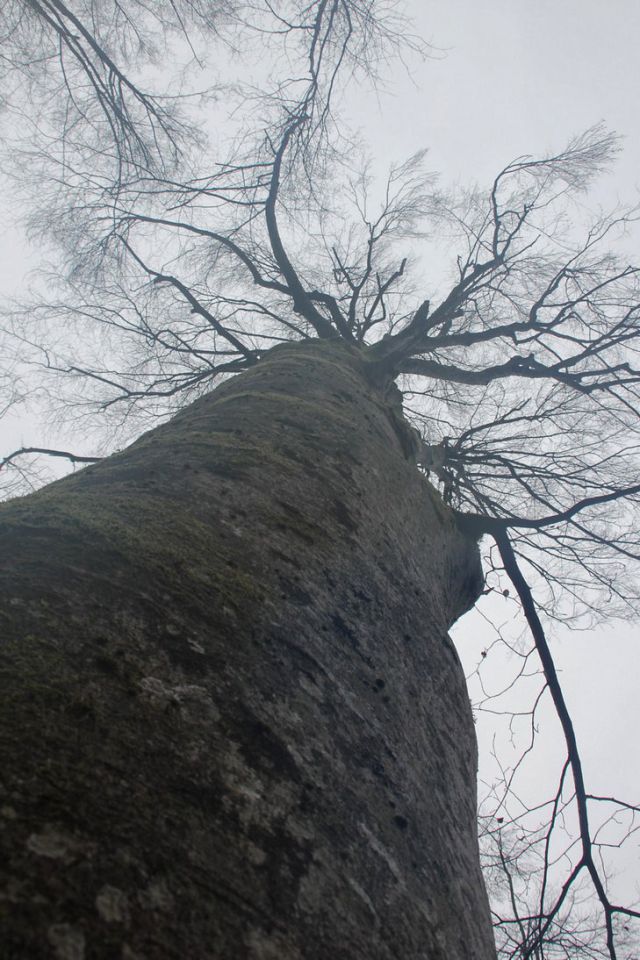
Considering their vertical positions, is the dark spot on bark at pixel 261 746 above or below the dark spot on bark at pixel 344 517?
below

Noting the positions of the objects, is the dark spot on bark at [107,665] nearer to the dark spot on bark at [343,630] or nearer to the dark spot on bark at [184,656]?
the dark spot on bark at [184,656]

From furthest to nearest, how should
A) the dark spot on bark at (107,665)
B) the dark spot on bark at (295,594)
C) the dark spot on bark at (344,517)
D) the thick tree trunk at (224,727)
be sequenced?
the dark spot on bark at (344,517) → the dark spot on bark at (295,594) → the dark spot on bark at (107,665) → the thick tree trunk at (224,727)

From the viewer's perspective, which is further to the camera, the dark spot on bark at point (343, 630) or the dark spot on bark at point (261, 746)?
the dark spot on bark at point (343, 630)

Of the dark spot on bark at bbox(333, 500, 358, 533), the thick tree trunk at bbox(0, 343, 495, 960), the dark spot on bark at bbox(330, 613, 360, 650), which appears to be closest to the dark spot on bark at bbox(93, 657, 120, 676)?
the thick tree trunk at bbox(0, 343, 495, 960)

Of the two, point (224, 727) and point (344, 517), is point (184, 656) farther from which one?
point (344, 517)

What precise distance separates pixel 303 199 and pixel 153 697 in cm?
485

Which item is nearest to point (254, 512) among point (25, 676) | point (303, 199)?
point (25, 676)

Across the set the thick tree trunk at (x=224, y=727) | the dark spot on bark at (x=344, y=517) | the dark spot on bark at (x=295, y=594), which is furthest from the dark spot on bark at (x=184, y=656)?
the dark spot on bark at (x=344, y=517)

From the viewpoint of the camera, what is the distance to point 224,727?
0.85 m

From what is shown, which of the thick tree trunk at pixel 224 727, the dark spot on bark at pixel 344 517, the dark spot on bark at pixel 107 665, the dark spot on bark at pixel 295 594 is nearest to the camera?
the thick tree trunk at pixel 224 727

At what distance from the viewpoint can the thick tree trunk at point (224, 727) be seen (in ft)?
1.97

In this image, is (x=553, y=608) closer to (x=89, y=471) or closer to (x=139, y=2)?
(x=89, y=471)

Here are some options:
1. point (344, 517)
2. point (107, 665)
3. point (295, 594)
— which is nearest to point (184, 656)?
point (107, 665)

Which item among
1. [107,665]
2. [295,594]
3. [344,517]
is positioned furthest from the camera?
[344,517]
